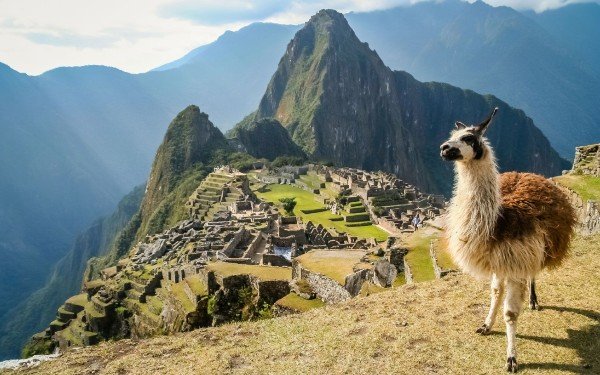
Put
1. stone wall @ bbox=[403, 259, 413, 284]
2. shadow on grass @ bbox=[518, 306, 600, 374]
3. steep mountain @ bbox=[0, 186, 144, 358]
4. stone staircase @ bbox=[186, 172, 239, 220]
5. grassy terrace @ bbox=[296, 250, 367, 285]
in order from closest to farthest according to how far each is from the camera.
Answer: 1. shadow on grass @ bbox=[518, 306, 600, 374]
2. stone wall @ bbox=[403, 259, 413, 284]
3. grassy terrace @ bbox=[296, 250, 367, 285]
4. stone staircase @ bbox=[186, 172, 239, 220]
5. steep mountain @ bbox=[0, 186, 144, 358]

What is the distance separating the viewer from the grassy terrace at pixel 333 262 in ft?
29.2

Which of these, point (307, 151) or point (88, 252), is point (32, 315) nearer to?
point (88, 252)

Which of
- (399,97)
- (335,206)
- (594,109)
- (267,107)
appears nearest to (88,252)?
(335,206)

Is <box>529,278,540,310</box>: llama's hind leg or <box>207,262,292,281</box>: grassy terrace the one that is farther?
<box>207,262,292,281</box>: grassy terrace

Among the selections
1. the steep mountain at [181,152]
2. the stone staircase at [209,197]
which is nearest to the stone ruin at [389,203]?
the stone staircase at [209,197]

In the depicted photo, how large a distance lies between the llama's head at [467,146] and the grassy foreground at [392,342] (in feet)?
6.14

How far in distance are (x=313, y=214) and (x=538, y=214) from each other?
122 feet

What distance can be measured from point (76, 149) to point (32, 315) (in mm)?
134026

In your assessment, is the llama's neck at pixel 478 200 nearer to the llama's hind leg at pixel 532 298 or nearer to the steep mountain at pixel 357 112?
the llama's hind leg at pixel 532 298

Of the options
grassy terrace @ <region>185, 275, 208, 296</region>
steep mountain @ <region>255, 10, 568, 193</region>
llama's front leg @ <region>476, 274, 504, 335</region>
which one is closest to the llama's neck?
llama's front leg @ <region>476, 274, 504, 335</region>

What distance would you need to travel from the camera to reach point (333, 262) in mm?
9922

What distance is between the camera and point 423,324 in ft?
16.7

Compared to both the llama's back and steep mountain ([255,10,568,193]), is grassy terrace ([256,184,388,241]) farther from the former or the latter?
steep mountain ([255,10,568,193])

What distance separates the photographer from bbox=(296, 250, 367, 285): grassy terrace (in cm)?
889
